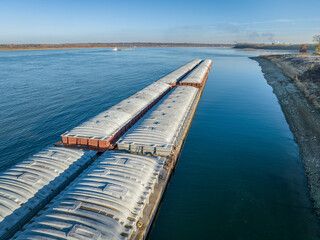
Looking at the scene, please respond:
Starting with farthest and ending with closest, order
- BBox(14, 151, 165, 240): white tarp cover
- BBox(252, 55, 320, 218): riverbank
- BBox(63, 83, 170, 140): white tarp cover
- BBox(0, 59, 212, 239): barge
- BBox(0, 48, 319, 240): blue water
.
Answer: BBox(63, 83, 170, 140): white tarp cover < BBox(252, 55, 320, 218): riverbank < BBox(0, 48, 319, 240): blue water < BBox(0, 59, 212, 239): barge < BBox(14, 151, 165, 240): white tarp cover

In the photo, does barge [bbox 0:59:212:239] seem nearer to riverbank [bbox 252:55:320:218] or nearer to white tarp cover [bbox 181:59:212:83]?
riverbank [bbox 252:55:320:218]

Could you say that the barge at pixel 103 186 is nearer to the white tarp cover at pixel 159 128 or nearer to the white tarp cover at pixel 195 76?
the white tarp cover at pixel 159 128

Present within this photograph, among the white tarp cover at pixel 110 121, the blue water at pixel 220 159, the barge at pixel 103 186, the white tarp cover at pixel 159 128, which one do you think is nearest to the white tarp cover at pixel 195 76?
the blue water at pixel 220 159

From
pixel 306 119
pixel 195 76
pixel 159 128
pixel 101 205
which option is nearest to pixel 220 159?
pixel 159 128

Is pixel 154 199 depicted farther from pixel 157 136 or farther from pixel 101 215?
pixel 157 136

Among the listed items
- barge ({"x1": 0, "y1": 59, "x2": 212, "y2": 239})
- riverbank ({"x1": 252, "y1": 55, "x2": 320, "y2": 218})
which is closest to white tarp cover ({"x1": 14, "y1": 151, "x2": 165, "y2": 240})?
barge ({"x1": 0, "y1": 59, "x2": 212, "y2": 239})

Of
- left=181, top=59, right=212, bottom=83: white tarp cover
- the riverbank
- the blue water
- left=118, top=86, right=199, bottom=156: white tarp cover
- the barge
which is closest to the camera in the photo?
the barge

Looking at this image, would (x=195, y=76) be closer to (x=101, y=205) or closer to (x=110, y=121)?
(x=110, y=121)

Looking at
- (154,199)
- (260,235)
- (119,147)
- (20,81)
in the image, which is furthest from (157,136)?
(20,81)
